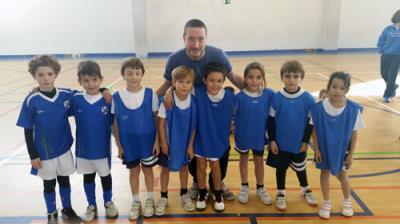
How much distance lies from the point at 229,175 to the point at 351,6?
1210 cm

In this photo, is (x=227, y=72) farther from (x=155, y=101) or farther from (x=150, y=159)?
(x=150, y=159)

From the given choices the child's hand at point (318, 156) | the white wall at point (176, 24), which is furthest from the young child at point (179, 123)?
the white wall at point (176, 24)

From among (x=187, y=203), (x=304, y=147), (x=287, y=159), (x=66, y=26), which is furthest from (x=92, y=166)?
(x=66, y=26)

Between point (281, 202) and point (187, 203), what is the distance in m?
0.85

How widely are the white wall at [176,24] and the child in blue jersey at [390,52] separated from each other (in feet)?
23.1

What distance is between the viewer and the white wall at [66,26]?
43.5 feet

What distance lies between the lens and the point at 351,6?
43.3 ft

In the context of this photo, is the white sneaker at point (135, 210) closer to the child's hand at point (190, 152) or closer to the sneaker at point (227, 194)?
the child's hand at point (190, 152)

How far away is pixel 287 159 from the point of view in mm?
2943

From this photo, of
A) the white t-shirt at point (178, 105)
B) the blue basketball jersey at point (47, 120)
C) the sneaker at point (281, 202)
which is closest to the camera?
the blue basketball jersey at point (47, 120)

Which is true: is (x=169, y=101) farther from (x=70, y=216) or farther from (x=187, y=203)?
(x=70, y=216)

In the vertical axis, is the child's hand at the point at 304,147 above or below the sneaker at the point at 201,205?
above

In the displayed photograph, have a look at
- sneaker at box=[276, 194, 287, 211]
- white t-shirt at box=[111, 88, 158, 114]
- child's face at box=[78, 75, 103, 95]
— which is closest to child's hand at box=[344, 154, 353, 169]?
sneaker at box=[276, 194, 287, 211]

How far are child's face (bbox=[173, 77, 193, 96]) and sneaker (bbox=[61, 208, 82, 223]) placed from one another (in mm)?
1389
